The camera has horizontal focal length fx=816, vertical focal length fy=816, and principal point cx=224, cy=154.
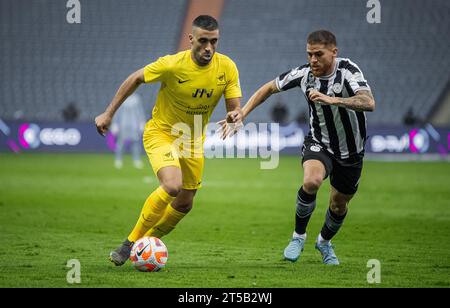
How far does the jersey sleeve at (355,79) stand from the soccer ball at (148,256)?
230cm

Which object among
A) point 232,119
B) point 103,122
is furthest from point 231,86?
point 103,122

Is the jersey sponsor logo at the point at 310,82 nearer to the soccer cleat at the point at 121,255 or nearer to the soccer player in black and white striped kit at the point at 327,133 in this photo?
the soccer player in black and white striped kit at the point at 327,133

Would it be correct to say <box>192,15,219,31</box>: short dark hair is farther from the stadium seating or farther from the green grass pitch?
the stadium seating

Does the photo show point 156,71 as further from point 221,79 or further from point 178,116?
point 221,79

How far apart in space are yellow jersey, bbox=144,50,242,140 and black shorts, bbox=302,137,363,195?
91 centimetres

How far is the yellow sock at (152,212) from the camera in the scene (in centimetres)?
748

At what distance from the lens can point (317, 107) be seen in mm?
7922

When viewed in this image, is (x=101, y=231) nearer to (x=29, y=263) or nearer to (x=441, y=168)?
(x=29, y=263)

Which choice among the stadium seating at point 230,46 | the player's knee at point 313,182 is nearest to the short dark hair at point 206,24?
the player's knee at point 313,182

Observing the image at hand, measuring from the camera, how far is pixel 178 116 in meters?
7.80

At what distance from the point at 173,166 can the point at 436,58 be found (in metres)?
24.4

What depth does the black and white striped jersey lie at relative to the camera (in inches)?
304

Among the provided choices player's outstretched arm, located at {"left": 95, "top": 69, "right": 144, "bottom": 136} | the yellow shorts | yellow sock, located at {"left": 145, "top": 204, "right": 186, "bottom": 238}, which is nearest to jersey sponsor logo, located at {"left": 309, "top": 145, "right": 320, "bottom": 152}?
the yellow shorts
